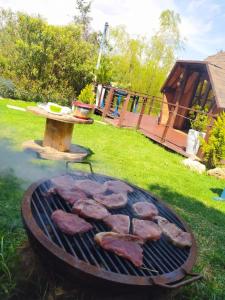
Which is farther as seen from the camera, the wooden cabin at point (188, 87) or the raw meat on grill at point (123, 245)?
the wooden cabin at point (188, 87)

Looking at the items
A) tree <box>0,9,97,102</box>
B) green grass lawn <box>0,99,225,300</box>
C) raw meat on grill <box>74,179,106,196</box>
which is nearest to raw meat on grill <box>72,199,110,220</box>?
raw meat on grill <box>74,179,106,196</box>

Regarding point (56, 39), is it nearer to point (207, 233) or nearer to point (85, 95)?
point (85, 95)

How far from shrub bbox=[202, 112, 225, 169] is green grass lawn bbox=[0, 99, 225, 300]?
92 cm

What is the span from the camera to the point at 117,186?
10.4 ft

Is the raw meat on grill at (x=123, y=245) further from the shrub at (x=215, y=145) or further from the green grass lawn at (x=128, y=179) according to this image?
the shrub at (x=215, y=145)

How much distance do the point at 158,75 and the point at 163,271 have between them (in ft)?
65.1

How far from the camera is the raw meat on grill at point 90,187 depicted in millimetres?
2913

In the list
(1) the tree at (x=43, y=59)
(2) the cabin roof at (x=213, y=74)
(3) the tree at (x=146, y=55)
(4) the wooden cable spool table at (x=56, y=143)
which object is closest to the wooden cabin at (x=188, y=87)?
(2) the cabin roof at (x=213, y=74)

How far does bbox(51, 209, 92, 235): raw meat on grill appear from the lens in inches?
88.2

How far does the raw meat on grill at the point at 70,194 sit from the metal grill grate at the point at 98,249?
0.17ft

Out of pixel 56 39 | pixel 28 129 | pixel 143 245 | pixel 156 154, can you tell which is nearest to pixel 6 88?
pixel 56 39

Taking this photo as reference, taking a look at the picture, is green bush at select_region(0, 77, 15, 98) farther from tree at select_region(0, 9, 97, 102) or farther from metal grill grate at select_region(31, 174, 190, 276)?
metal grill grate at select_region(31, 174, 190, 276)

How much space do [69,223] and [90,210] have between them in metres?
0.29

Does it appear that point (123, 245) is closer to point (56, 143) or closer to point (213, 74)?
point (56, 143)
